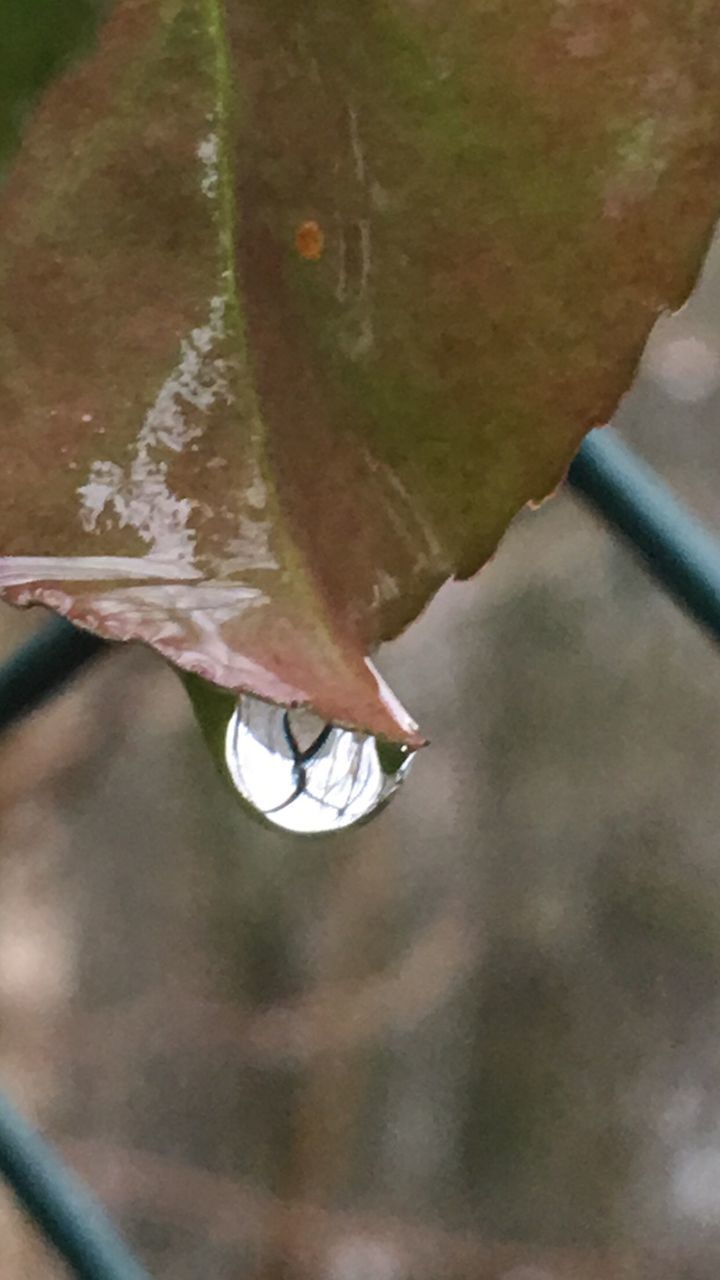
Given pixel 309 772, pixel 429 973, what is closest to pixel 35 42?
pixel 309 772

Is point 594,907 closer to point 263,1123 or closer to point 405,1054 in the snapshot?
point 405,1054

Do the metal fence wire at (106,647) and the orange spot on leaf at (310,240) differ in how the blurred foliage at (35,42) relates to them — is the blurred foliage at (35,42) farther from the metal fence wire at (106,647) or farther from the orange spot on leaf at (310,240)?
the metal fence wire at (106,647)

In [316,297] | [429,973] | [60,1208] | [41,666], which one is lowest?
[429,973]

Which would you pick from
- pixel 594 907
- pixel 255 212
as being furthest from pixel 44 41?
pixel 594 907

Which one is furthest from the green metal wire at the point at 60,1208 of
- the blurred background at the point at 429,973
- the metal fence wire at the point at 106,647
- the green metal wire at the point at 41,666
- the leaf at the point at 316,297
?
the blurred background at the point at 429,973

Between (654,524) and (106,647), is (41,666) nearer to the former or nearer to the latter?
(106,647)

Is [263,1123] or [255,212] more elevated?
[255,212]
